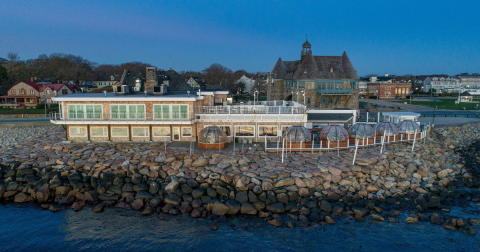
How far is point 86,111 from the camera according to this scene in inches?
1057

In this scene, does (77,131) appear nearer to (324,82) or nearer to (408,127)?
(408,127)

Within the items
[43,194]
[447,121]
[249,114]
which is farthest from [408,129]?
[43,194]

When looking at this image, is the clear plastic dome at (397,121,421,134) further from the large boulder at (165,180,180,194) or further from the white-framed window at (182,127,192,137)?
the large boulder at (165,180,180,194)

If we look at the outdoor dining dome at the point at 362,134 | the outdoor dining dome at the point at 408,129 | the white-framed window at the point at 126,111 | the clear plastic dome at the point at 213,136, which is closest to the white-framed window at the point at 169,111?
the white-framed window at the point at 126,111

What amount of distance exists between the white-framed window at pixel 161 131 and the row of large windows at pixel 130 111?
3.98ft

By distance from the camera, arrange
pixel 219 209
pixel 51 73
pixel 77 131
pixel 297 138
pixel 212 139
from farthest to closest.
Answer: pixel 51 73 < pixel 77 131 < pixel 212 139 < pixel 297 138 < pixel 219 209

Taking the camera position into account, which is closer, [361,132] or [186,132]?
[361,132]

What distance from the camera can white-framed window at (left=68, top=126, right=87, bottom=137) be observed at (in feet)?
89.8

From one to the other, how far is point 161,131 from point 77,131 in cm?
712

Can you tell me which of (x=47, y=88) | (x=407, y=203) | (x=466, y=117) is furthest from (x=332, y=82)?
(x=47, y=88)

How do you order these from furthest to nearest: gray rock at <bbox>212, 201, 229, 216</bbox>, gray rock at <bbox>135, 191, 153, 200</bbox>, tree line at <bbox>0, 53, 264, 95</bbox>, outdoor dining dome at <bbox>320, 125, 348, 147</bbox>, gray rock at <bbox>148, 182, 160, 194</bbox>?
tree line at <bbox>0, 53, 264, 95</bbox> < outdoor dining dome at <bbox>320, 125, 348, 147</bbox> < gray rock at <bbox>148, 182, 160, 194</bbox> < gray rock at <bbox>135, 191, 153, 200</bbox> < gray rock at <bbox>212, 201, 229, 216</bbox>

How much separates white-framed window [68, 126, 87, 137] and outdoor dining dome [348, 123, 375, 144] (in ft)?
74.2

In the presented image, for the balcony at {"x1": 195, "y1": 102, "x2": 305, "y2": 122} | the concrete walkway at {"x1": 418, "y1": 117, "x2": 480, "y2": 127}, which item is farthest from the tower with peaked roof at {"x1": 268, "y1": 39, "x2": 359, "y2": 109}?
the balcony at {"x1": 195, "y1": 102, "x2": 305, "y2": 122}

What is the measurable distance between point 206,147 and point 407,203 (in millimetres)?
14119
